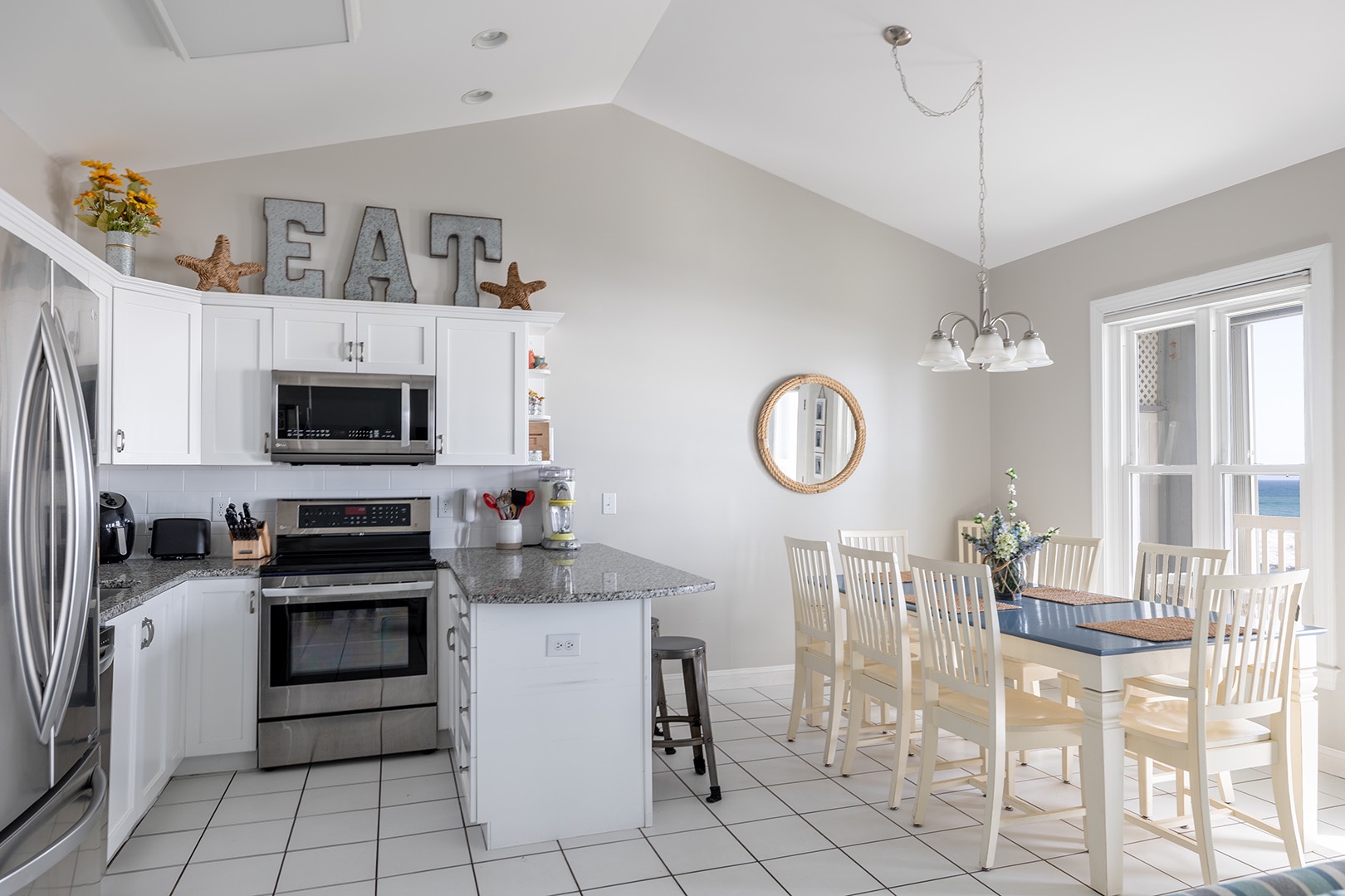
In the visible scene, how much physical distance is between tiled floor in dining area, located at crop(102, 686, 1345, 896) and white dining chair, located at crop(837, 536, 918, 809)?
191 mm

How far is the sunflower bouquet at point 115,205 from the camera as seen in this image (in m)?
3.47

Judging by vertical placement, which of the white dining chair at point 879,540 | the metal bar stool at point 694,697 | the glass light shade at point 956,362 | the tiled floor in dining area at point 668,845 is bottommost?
the tiled floor in dining area at point 668,845

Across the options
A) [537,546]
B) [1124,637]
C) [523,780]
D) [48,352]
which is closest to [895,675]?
[1124,637]

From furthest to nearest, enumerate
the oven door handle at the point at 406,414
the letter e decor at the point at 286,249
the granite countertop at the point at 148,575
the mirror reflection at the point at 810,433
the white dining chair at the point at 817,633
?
the mirror reflection at the point at 810,433, the letter e decor at the point at 286,249, the oven door handle at the point at 406,414, the white dining chair at the point at 817,633, the granite countertop at the point at 148,575

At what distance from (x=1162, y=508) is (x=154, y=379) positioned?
15.6 feet

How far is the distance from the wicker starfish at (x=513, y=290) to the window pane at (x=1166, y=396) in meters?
3.13

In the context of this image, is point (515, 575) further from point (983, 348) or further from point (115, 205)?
point (115, 205)

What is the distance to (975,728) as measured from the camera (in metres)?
2.73

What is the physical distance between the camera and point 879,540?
4551 millimetres

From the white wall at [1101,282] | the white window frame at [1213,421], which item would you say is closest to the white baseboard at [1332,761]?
the white wall at [1101,282]

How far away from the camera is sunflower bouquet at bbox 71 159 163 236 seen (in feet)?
11.4

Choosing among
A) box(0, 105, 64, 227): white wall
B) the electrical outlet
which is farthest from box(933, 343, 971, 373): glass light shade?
box(0, 105, 64, 227): white wall

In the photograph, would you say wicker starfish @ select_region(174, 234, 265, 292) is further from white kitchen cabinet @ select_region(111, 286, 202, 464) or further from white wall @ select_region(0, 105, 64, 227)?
white wall @ select_region(0, 105, 64, 227)

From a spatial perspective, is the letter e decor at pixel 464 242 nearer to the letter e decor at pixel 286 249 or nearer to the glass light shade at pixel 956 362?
the letter e decor at pixel 286 249
